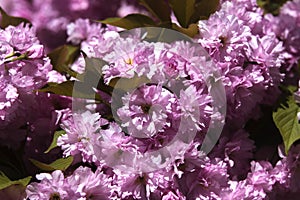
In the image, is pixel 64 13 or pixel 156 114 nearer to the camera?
pixel 156 114

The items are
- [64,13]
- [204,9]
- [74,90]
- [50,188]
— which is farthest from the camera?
[64,13]

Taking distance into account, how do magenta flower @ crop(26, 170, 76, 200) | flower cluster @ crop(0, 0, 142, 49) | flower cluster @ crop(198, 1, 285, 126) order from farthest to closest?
flower cluster @ crop(0, 0, 142, 49) → flower cluster @ crop(198, 1, 285, 126) → magenta flower @ crop(26, 170, 76, 200)

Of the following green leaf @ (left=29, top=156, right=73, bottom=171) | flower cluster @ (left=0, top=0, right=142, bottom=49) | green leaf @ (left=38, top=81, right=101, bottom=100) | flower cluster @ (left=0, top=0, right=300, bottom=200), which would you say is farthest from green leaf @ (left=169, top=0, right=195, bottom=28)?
flower cluster @ (left=0, top=0, right=142, bottom=49)

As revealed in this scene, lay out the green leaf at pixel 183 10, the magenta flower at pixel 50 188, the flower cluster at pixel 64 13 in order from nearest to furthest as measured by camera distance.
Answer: the magenta flower at pixel 50 188
the green leaf at pixel 183 10
the flower cluster at pixel 64 13

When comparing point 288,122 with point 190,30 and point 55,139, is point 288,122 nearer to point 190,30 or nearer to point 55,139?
point 190,30

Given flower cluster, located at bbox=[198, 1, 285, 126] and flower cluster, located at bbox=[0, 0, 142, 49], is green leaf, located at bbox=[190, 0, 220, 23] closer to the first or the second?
flower cluster, located at bbox=[198, 1, 285, 126]

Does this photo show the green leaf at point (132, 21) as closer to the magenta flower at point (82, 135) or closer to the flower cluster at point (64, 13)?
the magenta flower at point (82, 135)

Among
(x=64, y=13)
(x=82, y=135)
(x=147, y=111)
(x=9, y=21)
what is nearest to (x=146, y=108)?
(x=147, y=111)

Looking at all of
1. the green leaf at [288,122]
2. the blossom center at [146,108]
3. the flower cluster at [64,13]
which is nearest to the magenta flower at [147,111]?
the blossom center at [146,108]
